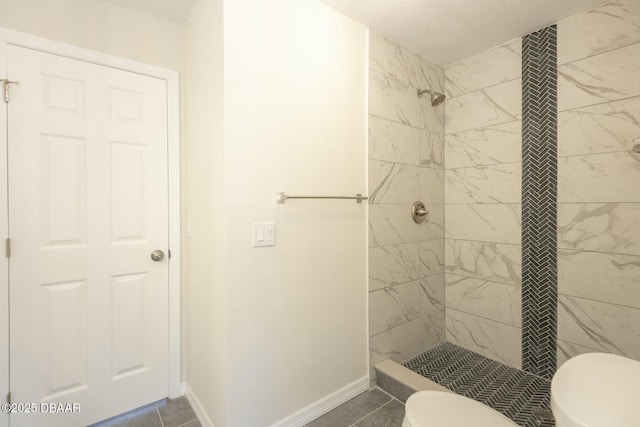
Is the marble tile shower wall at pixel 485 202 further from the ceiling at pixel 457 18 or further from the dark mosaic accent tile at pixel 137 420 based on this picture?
the dark mosaic accent tile at pixel 137 420

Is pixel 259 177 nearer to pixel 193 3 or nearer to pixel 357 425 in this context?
pixel 193 3

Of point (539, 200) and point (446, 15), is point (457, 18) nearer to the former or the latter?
point (446, 15)

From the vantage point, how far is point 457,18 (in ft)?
5.66

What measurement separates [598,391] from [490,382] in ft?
4.12

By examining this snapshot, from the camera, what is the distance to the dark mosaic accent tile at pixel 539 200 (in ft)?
5.89

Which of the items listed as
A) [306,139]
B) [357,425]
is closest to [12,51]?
[306,139]

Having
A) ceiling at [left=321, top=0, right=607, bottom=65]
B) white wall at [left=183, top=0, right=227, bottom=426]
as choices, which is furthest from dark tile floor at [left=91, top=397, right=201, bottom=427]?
ceiling at [left=321, top=0, right=607, bottom=65]

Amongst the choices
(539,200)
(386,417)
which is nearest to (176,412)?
(386,417)

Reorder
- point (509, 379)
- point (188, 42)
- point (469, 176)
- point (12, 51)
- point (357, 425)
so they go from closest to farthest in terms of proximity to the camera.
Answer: point (12, 51) → point (357, 425) → point (188, 42) → point (509, 379) → point (469, 176)

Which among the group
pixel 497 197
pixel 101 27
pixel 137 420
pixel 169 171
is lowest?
pixel 137 420

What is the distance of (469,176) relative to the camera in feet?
7.22

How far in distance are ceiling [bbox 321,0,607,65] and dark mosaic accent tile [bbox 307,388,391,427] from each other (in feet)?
7.69

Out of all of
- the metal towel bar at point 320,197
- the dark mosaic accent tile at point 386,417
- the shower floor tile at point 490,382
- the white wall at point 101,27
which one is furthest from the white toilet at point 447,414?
the white wall at point 101,27

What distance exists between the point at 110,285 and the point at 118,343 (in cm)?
34
